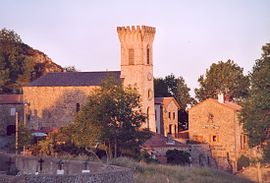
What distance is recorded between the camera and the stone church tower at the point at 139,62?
235 feet

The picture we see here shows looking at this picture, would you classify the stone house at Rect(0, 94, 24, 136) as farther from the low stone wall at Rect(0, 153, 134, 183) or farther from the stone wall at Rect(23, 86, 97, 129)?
the low stone wall at Rect(0, 153, 134, 183)

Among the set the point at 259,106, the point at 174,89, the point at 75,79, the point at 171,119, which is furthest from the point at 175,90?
the point at 259,106

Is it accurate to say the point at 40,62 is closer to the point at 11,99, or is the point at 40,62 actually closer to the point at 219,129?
the point at 11,99

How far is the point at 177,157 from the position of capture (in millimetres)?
58000

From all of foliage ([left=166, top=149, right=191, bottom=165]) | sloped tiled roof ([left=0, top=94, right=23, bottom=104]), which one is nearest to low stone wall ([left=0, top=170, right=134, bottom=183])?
foliage ([left=166, top=149, right=191, bottom=165])

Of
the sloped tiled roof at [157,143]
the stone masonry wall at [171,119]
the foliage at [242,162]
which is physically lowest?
the foliage at [242,162]

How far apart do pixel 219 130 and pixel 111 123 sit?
24.5 meters

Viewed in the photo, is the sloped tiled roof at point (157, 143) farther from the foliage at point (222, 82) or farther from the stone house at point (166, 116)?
the foliage at point (222, 82)

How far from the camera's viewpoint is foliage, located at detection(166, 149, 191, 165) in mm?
57222

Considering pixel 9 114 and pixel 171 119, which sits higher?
pixel 9 114

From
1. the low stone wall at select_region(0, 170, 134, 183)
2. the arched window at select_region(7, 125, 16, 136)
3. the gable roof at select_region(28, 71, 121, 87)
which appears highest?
the gable roof at select_region(28, 71, 121, 87)

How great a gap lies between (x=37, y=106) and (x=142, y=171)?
4094 cm

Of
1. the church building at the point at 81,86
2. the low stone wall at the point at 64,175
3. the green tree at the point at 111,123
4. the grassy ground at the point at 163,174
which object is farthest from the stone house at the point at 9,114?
the low stone wall at the point at 64,175

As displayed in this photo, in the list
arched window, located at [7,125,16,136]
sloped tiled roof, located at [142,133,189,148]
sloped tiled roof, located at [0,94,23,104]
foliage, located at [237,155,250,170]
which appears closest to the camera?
sloped tiled roof, located at [142,133,189,148]
